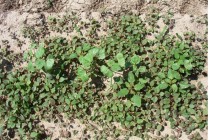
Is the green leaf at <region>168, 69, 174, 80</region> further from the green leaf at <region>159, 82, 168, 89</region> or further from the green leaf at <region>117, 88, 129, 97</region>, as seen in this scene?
the green leaf at <region>117, 88, 129, 97</region>

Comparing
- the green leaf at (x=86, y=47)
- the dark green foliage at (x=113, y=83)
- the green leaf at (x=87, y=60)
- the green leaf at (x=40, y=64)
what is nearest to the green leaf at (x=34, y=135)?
the dark green foliage at (x=113, y=83)

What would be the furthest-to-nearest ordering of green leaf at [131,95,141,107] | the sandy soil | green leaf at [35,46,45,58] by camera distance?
1. the sandy soil
2. green leaf at [35,46,45,58]
3. green leaf at [131,95,141,107]

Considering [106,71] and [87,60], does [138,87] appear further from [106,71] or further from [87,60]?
[87,60]

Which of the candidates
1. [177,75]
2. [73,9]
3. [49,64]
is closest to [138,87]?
[177,75]

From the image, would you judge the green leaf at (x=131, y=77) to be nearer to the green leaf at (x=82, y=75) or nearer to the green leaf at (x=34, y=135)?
the green leaf at (x=82, y=75)

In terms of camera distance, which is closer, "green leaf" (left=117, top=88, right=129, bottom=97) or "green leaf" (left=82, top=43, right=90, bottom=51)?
"green leaf" (left=117, top=88, right=129, bottom=97)

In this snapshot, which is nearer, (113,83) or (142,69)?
(142,69)

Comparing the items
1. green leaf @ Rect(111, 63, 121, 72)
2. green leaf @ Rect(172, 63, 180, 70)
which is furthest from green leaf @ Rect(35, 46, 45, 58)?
green leaf @ Rect(172, 63, 180, 70)

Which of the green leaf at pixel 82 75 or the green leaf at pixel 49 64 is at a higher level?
the green leaf at pixel 49 64

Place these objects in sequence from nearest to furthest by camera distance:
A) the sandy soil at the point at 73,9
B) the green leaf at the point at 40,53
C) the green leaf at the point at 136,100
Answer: the green leaf at the point at 136,100
the green leaf at the point at 40,53
the sandy soil at the point at 73,9
